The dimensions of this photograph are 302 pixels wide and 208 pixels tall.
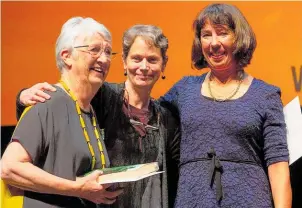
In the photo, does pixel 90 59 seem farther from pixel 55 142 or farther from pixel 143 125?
pixel 143 125

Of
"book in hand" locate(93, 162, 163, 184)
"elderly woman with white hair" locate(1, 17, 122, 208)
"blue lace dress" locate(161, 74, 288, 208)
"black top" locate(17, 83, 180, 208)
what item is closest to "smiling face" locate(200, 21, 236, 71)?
"blue lace dress" locate(161, 74, 288, 208)

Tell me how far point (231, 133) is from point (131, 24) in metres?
0.88

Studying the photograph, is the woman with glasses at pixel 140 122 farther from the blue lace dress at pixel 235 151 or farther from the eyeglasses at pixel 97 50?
the eyeglasses at pixel 97 50

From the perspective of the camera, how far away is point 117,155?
1.81 metres

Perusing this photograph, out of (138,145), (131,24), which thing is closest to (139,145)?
(138,145)

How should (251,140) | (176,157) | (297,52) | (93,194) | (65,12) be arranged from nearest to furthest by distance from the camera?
1. (93,194)
2. (251,140)
3. (176,157)
4. (297,52)
5. (65,12)

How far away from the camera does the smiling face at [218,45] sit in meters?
1.77

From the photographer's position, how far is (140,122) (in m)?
1.84

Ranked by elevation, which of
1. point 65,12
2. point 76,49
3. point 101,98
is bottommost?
point 101,98

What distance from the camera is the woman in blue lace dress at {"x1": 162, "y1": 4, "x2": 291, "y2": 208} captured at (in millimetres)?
1712

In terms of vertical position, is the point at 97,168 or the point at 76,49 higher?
the point at 76,49

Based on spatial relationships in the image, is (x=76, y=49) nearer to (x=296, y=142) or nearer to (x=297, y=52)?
(x=296, y=142)

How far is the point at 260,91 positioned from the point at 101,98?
47 centimetres

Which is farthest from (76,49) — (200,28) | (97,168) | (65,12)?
(65,12)
